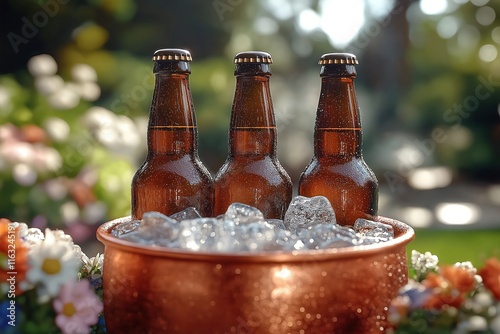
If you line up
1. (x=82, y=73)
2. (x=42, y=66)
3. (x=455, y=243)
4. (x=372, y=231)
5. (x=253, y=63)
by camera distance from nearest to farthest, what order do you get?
(x=372, y=231) → (x=253, y=63) → (x=42, y=66) → (x=82, y=73) → (x=455, y=243)

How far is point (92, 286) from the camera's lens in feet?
3.90

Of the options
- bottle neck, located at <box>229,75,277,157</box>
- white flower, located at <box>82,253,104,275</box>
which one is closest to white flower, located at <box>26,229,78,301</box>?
white flower, located at <box>82,253,104,275</box>

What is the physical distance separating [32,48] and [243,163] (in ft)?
6.48

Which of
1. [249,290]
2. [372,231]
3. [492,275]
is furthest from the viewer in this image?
[372,231]

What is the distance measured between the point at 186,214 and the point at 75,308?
0.29 m

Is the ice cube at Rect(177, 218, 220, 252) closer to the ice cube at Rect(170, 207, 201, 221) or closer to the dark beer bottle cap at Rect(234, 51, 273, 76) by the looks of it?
the ice cube at Rect(170, 207, 201, 221)

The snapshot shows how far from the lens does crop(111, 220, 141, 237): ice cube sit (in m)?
1.10

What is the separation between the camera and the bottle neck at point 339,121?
1.29 m

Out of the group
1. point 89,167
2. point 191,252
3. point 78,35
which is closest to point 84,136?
point 89,167

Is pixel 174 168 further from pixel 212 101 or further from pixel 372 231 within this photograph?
pixel 212 101

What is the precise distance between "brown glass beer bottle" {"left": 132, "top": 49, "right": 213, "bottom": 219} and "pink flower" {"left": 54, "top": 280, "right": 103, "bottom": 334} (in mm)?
274

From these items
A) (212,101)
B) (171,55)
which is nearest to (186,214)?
(171,55)

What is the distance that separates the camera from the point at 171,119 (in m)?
1.27

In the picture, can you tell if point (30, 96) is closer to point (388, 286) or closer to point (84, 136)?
point (84, 136)
